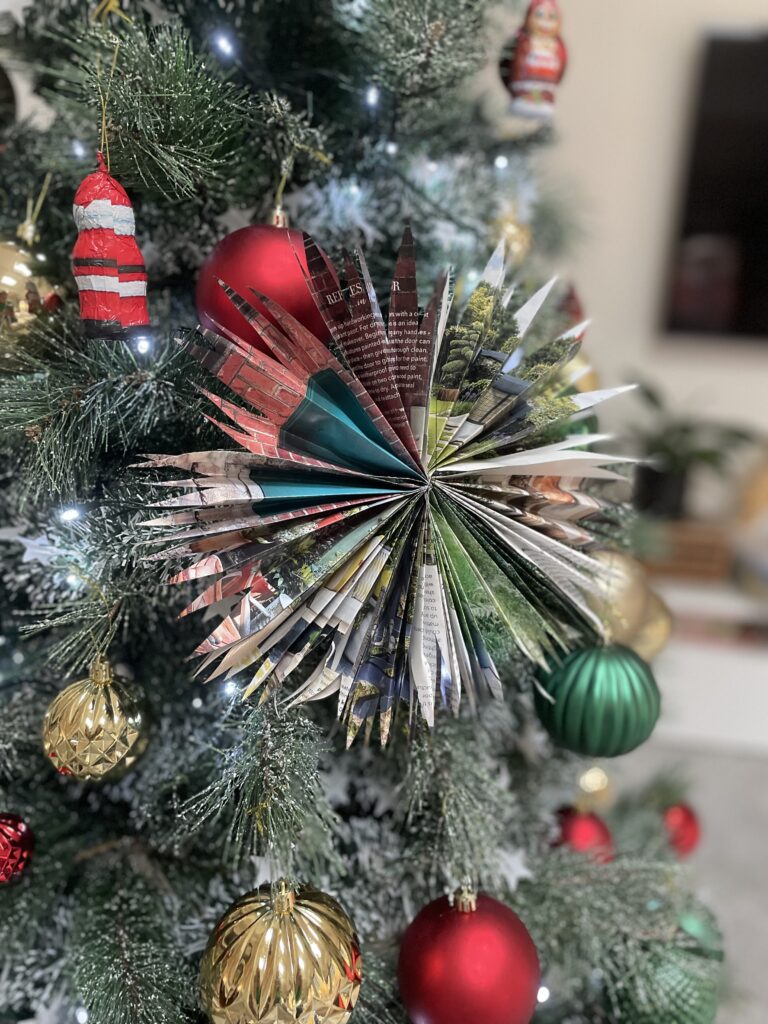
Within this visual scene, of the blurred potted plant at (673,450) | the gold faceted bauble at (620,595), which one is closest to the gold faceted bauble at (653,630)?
the gold faceted bauble at (620,595)

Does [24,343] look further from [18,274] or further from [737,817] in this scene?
[737,817]

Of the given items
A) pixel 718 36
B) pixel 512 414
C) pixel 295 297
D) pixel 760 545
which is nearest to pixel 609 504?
pixel 512 414

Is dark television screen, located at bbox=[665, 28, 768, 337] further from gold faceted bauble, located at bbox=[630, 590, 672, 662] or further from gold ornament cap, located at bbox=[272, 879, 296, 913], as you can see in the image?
gold ornament cap, located at bbox=[272, 879, 296, 913]

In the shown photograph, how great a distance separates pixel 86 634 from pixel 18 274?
196mm

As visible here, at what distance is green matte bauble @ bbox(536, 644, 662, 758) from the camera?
42 centimetres

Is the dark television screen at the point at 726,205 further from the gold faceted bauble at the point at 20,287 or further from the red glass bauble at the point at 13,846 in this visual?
the red glass bauble at the point at 13,846

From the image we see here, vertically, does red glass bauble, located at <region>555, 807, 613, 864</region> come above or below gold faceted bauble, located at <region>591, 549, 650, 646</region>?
below

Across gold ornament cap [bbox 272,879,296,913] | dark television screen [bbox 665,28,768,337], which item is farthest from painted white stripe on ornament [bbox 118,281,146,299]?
dark television screen [bbox 665,28,768,337]

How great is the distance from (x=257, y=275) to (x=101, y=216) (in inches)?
2.9

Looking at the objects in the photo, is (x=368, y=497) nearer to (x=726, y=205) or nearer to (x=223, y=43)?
(x=223, y=43)

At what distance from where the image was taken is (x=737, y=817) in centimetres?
109

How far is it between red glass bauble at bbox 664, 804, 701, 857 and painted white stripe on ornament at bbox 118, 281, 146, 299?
66 centimetres

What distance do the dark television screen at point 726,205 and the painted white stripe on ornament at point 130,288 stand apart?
1379 mm

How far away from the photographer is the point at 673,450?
1.41m
